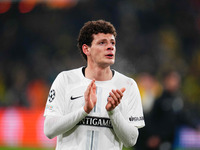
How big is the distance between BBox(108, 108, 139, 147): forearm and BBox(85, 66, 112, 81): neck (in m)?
0.44

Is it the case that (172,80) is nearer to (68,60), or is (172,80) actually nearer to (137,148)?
(137,148)

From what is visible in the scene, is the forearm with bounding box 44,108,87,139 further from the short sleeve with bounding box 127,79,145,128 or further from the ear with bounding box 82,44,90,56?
the ear with bounding box 82,44,90,56

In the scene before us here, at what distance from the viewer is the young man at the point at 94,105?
3617 millimetres

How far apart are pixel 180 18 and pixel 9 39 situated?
28.4 ft

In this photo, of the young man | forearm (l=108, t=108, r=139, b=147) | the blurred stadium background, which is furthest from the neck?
the blurred stadium background

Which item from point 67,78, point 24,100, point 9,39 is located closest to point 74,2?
point 9,39

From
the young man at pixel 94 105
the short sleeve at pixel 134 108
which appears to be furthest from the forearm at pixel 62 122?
the short sleeve at pixel 134 108

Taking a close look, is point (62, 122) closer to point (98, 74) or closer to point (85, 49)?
point (98, 74)

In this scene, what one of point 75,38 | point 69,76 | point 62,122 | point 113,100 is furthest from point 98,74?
point 75,38

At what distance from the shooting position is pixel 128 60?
1867 centimetres

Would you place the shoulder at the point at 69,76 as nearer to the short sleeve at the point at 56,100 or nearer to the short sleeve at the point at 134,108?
the short sleeve at the point at 56,100

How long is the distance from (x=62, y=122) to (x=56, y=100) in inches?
9.9

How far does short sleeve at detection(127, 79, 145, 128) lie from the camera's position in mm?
3865

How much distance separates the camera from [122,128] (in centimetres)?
364
